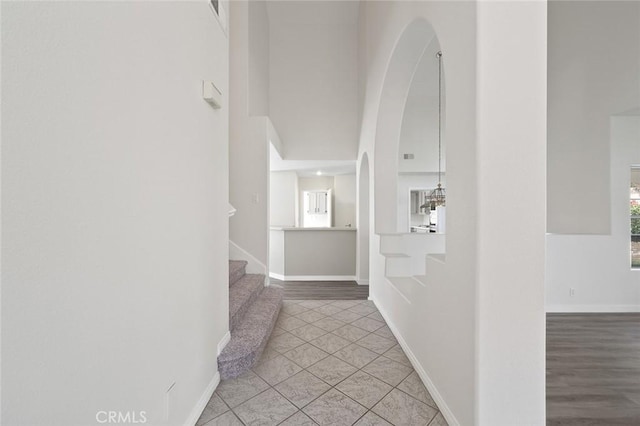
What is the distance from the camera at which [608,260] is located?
3.62m

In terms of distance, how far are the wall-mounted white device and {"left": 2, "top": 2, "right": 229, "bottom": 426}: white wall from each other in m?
0.10

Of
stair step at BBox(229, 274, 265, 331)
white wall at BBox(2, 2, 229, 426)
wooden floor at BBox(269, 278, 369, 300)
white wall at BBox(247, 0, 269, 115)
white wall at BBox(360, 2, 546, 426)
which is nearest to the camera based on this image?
white wall at BBox(2, 2, 229, 426)

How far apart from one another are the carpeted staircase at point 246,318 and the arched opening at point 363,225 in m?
2.08

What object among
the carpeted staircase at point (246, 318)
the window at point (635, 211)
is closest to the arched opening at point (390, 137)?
the carpeted staircase at point (246, 318)

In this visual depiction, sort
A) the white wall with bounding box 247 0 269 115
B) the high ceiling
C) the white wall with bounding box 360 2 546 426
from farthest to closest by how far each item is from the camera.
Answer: the high ceiling < the white wall with bounding box 247 0 269 115 < the white wall with bounding box 360 2 546 426

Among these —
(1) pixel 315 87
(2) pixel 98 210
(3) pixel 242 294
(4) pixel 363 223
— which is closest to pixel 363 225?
(4) pixel 363 223

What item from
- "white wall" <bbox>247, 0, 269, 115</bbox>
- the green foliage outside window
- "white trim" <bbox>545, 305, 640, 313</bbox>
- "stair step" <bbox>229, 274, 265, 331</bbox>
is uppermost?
"white wall" <bbox>247, 0, 269, 115</bbox>

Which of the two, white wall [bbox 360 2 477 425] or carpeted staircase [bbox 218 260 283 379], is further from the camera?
carpeted staircase [bbox 218 260 283 379]

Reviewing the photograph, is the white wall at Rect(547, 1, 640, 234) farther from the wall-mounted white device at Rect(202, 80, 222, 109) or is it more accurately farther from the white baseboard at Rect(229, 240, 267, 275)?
the wall-mounted white device at Rect(202, 80, 222, 109)

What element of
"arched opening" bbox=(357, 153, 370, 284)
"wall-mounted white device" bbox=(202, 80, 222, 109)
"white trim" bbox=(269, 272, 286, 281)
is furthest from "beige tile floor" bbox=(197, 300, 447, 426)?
"white trim" bbox=(269, 272, 286, 281)

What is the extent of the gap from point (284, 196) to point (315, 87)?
3.54 meters

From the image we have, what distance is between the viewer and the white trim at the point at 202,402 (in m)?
1.50

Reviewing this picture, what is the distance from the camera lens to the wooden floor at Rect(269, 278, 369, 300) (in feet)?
14.1

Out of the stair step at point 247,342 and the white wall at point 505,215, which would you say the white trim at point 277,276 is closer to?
the stair step at point 247,342
